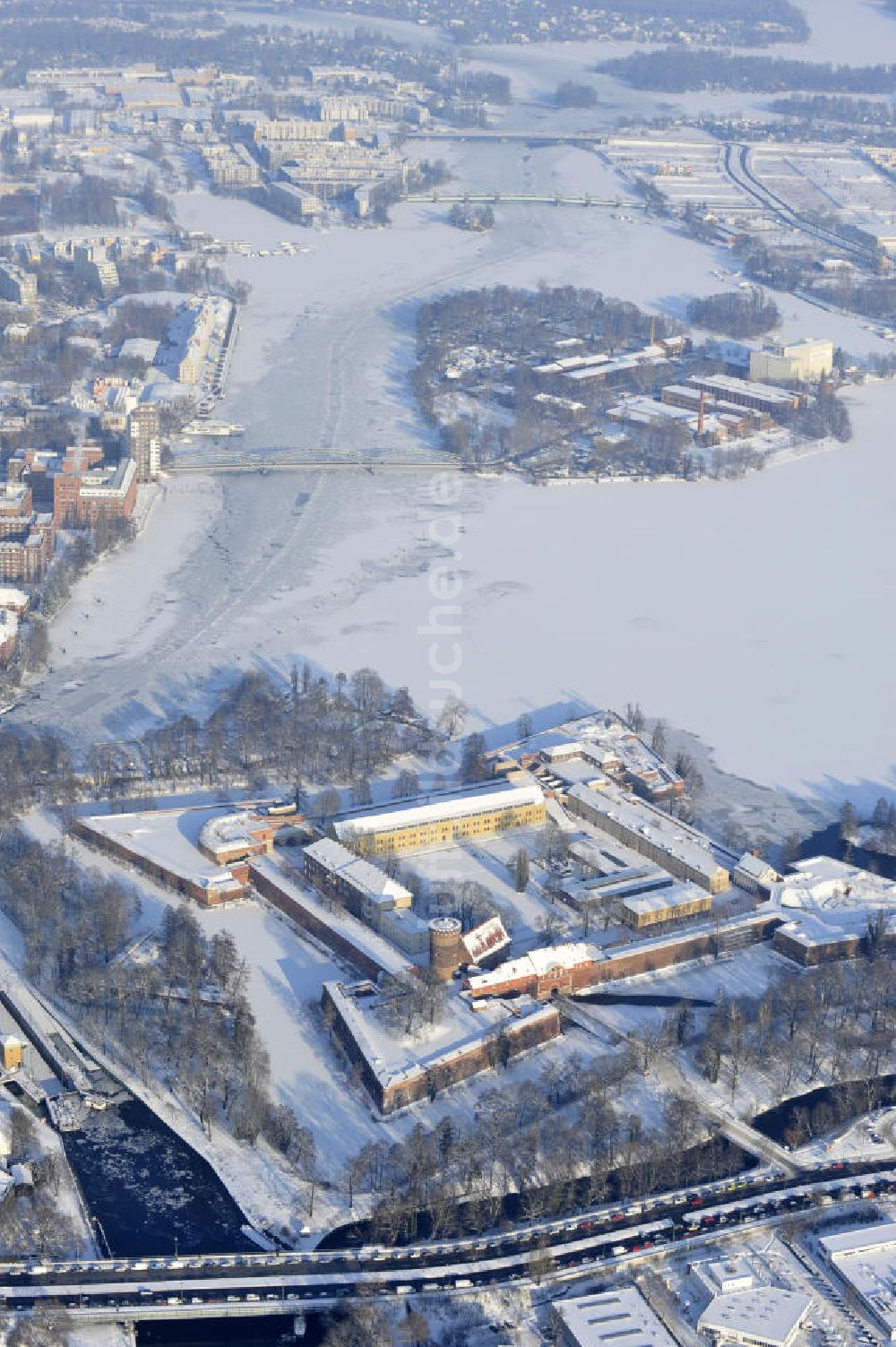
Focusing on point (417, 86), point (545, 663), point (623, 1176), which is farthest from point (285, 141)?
point (623, 1176)

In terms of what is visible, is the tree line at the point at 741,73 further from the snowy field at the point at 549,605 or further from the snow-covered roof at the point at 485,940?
the snow-covered roof at the point at 485,940

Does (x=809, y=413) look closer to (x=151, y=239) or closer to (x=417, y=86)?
(x=151, y=239)

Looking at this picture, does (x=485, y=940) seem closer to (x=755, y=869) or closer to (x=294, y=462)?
(x=755, y=869)

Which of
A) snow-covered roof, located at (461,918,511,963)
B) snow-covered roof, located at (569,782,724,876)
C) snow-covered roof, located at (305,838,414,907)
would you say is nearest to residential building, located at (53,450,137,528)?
snow-covered roof, located at (569,782,724,876)

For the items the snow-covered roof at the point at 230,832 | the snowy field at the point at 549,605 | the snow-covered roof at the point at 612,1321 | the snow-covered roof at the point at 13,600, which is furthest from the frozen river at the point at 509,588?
the snow-covered roof at the point at 612,1321

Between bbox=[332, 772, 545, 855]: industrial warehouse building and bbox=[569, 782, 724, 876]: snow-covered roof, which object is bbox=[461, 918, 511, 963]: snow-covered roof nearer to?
bbox=[332, 772, 545, 855]: industrial warehouse building

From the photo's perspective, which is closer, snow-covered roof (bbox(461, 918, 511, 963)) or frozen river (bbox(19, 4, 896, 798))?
snow-covered roof (bbox(461, 918, 511, 963))

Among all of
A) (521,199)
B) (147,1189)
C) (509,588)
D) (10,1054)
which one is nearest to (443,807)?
(10,1054)
